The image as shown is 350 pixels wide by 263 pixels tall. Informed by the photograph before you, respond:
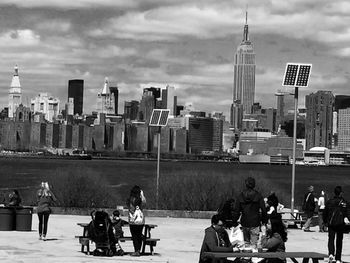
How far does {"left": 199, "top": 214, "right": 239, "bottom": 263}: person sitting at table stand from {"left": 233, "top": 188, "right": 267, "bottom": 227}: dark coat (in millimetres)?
1940

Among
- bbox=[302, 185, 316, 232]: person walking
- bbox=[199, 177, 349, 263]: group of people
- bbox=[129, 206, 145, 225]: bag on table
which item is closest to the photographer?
bbox=[199, 177, 349, 263]: group of people

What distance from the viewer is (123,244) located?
68.4 feet

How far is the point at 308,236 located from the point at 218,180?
973 centimetres

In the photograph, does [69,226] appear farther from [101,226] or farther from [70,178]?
[70,178]

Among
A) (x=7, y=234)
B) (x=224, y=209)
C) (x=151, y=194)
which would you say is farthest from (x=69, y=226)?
(x=151, y=194)

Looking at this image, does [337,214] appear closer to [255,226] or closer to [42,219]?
[255,226]

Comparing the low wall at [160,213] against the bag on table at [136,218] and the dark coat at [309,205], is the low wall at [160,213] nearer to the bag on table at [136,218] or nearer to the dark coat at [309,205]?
the dark coat at [309,205]

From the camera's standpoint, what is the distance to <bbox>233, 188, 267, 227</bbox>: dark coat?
54.6 feet

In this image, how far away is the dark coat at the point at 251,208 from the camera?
54.6ft

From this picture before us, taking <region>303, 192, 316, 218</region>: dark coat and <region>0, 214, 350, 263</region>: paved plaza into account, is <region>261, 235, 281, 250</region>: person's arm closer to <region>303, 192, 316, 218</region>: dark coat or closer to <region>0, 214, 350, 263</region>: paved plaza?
<region>0, 214, 350, 263</region>: paved plaza

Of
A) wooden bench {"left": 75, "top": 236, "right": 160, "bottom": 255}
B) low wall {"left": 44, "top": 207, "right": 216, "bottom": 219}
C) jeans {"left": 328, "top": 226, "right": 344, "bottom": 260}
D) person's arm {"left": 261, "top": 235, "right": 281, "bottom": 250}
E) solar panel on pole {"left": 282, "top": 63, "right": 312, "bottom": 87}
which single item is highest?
solar panel on pole {"left": 282, "top": 63, "right": 312, "bottom": 87}

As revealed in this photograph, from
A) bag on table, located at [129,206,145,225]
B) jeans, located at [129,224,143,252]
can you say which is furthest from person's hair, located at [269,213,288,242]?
jeans, located at [129,224,143,252]

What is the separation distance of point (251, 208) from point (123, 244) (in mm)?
4981

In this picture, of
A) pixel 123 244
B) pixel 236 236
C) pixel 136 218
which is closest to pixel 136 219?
pixel 136 218
